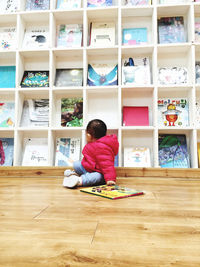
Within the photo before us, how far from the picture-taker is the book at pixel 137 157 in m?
2.04

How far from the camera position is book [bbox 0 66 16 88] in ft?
7.52

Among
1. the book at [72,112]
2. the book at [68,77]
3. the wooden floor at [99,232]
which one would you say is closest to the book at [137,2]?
the book at [68,77]

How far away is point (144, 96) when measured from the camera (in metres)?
2.23

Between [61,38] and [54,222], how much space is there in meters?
2.15

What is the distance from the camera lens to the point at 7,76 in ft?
7.68

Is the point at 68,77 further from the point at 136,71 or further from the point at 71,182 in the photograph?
the point at 71,182

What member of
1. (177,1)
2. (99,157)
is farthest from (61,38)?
(99,157)

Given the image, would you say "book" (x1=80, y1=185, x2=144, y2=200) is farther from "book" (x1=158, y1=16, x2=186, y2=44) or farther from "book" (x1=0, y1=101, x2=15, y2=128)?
"book" (x1=158, y1=16, x2=186, y2=44)

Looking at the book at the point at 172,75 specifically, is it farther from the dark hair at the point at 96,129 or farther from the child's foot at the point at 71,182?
the child's foot at the point at 71,182

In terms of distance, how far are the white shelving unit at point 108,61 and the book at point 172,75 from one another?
6 cm

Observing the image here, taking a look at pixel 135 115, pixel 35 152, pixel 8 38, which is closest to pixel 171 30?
pixel 135 115

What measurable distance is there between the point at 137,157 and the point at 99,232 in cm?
157

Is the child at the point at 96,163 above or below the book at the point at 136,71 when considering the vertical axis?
below

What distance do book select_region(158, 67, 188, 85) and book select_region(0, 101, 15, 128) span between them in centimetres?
160
